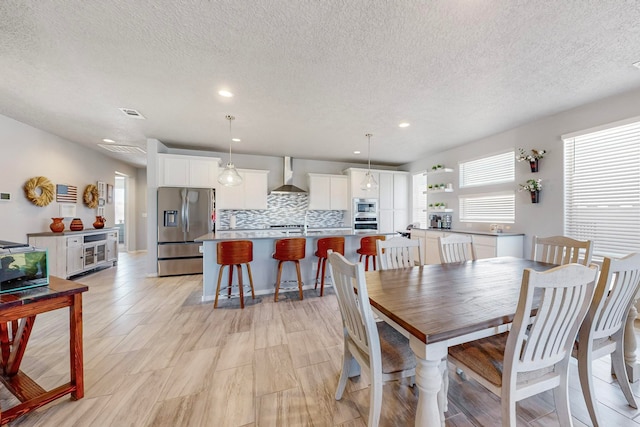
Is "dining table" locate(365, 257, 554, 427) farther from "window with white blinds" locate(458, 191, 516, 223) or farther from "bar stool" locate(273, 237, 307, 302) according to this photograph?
"window with white blinds" locate(458, 191, 516, 223)

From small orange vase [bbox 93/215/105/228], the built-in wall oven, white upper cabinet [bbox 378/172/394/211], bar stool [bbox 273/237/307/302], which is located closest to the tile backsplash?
the built-in wall oven

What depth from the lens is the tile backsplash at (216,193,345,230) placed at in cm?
557

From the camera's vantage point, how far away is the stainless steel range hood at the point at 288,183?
18.1 feet

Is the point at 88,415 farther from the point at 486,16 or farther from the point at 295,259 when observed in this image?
the point at 486,16

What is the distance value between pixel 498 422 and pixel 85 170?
734 cm

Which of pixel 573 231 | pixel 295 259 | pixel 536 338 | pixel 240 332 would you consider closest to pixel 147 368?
pixel 240 332

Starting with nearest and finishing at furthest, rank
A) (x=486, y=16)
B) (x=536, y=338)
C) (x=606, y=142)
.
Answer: (x=536, y=338)
(x=486, y=16)
(x=606, y=142)

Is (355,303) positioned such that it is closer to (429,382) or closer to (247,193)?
(429,382)

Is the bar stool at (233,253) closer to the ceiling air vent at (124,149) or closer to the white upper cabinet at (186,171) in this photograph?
the white upper cabinet at (186,171)

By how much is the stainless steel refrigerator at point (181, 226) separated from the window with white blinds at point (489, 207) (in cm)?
502

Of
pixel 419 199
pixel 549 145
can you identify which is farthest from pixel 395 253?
pixel 419 199

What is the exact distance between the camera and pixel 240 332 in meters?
2.44

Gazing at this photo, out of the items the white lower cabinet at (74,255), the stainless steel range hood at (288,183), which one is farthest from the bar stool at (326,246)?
the white lower cabinet at (74,255)

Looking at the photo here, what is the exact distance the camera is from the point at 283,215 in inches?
233
